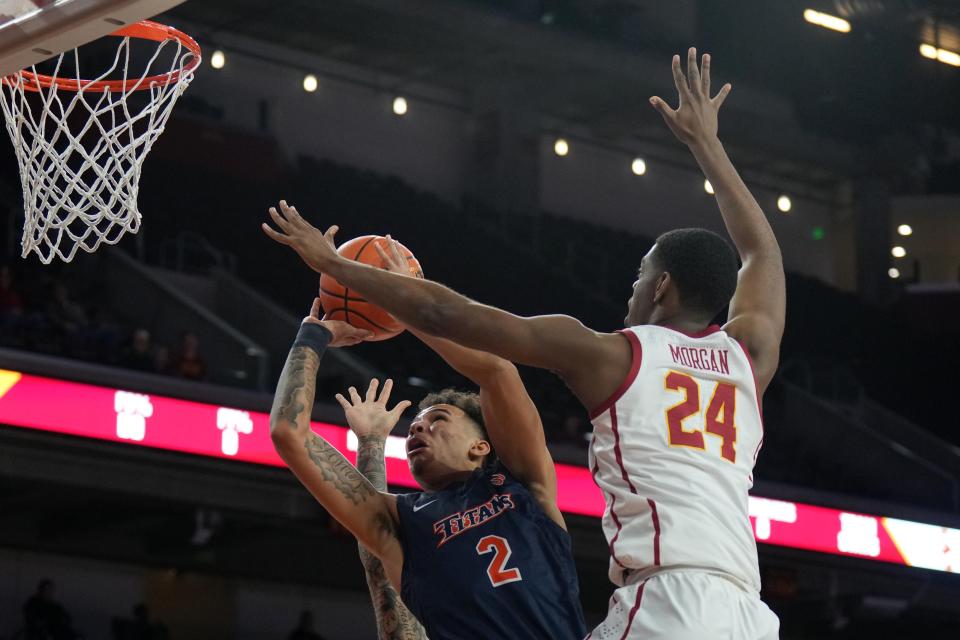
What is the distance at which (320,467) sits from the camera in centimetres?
352

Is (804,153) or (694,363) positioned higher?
(804,153)

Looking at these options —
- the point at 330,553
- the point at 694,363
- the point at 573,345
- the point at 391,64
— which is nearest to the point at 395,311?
the point at 573,345

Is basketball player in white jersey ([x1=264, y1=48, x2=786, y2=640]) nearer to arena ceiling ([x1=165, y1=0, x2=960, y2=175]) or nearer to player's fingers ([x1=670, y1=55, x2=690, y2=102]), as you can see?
player's fingers ([x1=670, y1=55, x2=690, y2=102])

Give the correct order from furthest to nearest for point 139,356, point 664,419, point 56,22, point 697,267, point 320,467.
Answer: point 139,356 < point 320,467 < point 56,22 < point 697,267 < point 664,419

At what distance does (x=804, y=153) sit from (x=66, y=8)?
18.4 m

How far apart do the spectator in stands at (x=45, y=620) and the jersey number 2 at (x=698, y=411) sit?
29.1 feet

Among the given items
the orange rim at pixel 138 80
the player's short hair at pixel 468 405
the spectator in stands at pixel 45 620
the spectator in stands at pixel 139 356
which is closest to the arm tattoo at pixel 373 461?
the player's short hair at pixel 468 405

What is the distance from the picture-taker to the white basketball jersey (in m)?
2.74

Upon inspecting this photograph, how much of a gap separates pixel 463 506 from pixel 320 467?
36 centimetres

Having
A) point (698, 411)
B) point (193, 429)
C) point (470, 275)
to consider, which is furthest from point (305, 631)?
point (698, 411)

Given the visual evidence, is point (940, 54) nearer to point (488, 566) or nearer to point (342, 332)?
point (342, 332)

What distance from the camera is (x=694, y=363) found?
285 cm

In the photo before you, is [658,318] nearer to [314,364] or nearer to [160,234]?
[314,364]

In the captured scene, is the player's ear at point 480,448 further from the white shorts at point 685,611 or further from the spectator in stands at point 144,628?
the spectator in stands at point 144,628
